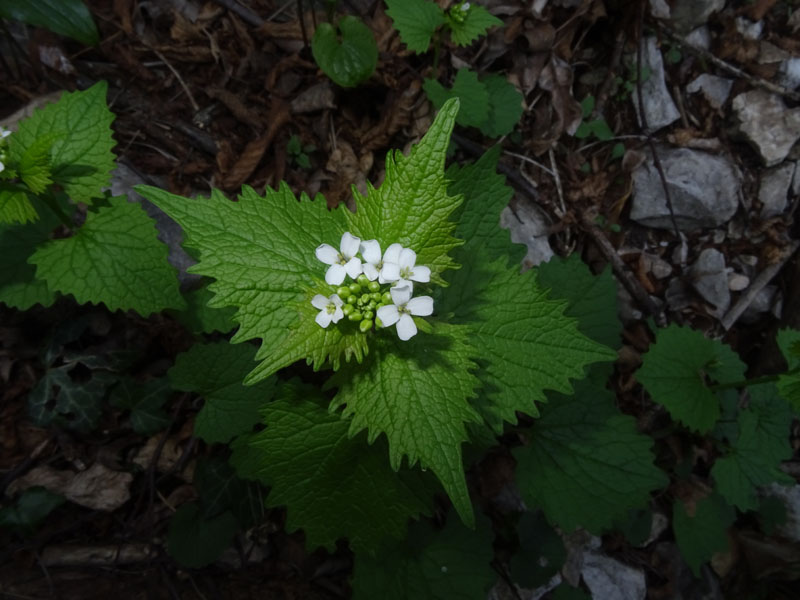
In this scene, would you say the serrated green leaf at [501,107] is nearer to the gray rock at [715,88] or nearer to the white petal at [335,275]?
the gray rock at [715,88]

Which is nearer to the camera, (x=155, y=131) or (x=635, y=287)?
(x=155, y=131)

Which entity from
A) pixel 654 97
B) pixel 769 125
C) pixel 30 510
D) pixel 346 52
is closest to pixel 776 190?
pixel 769 125

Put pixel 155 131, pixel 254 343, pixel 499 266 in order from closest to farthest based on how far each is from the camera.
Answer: pixel 499 266 < pixel 254 343 < pixel 155 131

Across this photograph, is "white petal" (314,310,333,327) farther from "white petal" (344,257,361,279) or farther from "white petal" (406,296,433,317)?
"white petal" (406,296,433,317)

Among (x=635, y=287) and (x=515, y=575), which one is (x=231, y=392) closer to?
(x=515, y=575)

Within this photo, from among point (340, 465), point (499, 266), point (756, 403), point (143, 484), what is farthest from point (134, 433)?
point (756, 403)

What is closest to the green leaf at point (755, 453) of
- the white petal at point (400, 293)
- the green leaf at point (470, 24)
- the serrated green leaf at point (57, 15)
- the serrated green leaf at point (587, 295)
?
the serrated green leaf at point (587, 295)

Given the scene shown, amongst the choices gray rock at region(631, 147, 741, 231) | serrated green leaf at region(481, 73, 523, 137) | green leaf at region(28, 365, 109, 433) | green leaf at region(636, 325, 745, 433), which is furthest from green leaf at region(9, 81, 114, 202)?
gray rock at region(631, 147, 741, 231)
